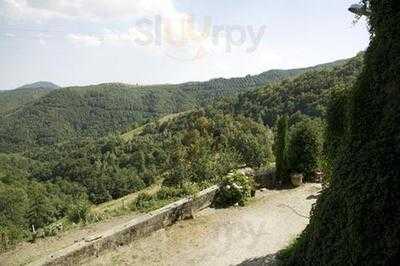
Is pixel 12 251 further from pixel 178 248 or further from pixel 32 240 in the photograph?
pixel 178 248

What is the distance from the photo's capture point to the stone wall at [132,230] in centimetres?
1184

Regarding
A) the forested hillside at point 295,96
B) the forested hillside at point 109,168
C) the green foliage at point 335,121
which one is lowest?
the forested hillside at point 109,168

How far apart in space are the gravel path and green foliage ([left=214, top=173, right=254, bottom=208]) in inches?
15.1

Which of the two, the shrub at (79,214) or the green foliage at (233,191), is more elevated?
the green foliage at (233,191)

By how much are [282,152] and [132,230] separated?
302 inches

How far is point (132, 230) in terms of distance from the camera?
43.8ft

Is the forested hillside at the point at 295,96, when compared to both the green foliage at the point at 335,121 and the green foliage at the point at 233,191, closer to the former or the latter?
the green foliage at the point at 233,191

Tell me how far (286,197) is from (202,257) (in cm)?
586

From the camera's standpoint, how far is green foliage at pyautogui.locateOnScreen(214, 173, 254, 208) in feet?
53.2

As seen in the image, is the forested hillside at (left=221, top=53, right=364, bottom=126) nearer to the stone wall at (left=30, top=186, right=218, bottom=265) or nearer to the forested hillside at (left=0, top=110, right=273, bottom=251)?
the forested hillside at (left=0, top=110, right=273, bottom=251)

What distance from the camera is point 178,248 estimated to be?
12812 mm

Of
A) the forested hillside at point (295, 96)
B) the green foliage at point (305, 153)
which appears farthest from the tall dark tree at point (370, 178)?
the forested hillside at point (295, 96)

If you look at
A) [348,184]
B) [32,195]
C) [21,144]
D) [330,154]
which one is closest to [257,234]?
[330,154]

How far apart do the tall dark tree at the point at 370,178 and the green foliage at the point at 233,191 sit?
7050 mm
